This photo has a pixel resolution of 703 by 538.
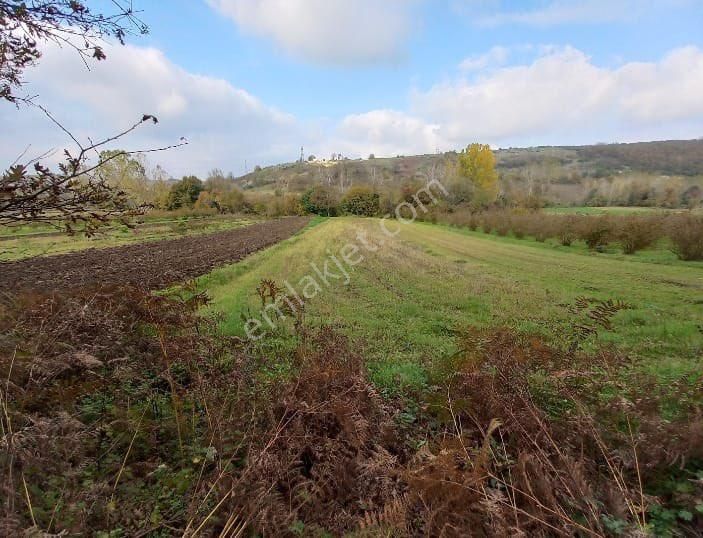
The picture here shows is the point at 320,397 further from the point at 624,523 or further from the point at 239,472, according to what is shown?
the point at 624,523

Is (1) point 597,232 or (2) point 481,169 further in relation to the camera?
(2) point 481,169

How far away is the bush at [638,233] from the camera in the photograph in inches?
802

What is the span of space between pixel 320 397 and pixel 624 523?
7.95 ft

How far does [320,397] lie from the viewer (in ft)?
11.8

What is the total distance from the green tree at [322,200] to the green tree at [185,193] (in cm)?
2198

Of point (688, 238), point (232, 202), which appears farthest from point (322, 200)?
point (688, 238)

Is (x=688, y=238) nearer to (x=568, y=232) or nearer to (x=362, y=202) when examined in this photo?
(x=568, y=232)

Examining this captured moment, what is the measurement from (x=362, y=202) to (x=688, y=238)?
49379 millimetres

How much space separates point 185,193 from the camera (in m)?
69.1

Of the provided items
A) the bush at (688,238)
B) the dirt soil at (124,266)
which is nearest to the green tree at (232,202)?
the dirt soil at (124,266)

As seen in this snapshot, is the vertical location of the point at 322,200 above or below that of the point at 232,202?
below

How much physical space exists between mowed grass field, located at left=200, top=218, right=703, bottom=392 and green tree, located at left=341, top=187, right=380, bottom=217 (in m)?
44.6

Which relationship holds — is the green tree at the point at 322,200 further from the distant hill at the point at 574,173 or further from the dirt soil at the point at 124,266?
the dirt soil at the point at 124,266

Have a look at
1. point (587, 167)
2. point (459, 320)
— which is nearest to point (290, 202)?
point (459, 320)
